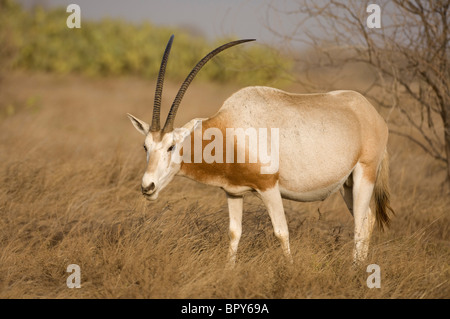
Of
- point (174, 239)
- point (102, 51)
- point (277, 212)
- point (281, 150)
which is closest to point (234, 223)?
point (277, 212)

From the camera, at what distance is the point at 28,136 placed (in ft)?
32.9

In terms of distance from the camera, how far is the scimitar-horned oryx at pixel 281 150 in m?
4.67

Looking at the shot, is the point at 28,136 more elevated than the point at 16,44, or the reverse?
the point at 16,44

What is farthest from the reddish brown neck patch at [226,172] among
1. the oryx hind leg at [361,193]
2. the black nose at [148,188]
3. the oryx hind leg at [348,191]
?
the oryx hind leg at [348,191]

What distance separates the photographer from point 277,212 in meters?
4.85

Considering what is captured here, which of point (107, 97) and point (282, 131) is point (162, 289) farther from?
point (107, 97)

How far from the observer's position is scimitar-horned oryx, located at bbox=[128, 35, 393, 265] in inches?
184

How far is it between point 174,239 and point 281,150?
133cm

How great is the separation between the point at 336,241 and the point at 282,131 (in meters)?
1.45

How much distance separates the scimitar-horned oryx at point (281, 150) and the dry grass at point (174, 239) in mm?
338

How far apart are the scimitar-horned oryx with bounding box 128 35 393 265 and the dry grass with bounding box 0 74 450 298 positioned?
0.34 m

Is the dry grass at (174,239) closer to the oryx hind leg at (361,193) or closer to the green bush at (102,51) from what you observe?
the oryx hind leg at (361,193)

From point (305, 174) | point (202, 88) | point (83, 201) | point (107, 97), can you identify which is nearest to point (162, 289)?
point (305, 174)

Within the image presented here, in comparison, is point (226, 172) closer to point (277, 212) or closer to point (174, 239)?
point (277, 212)
